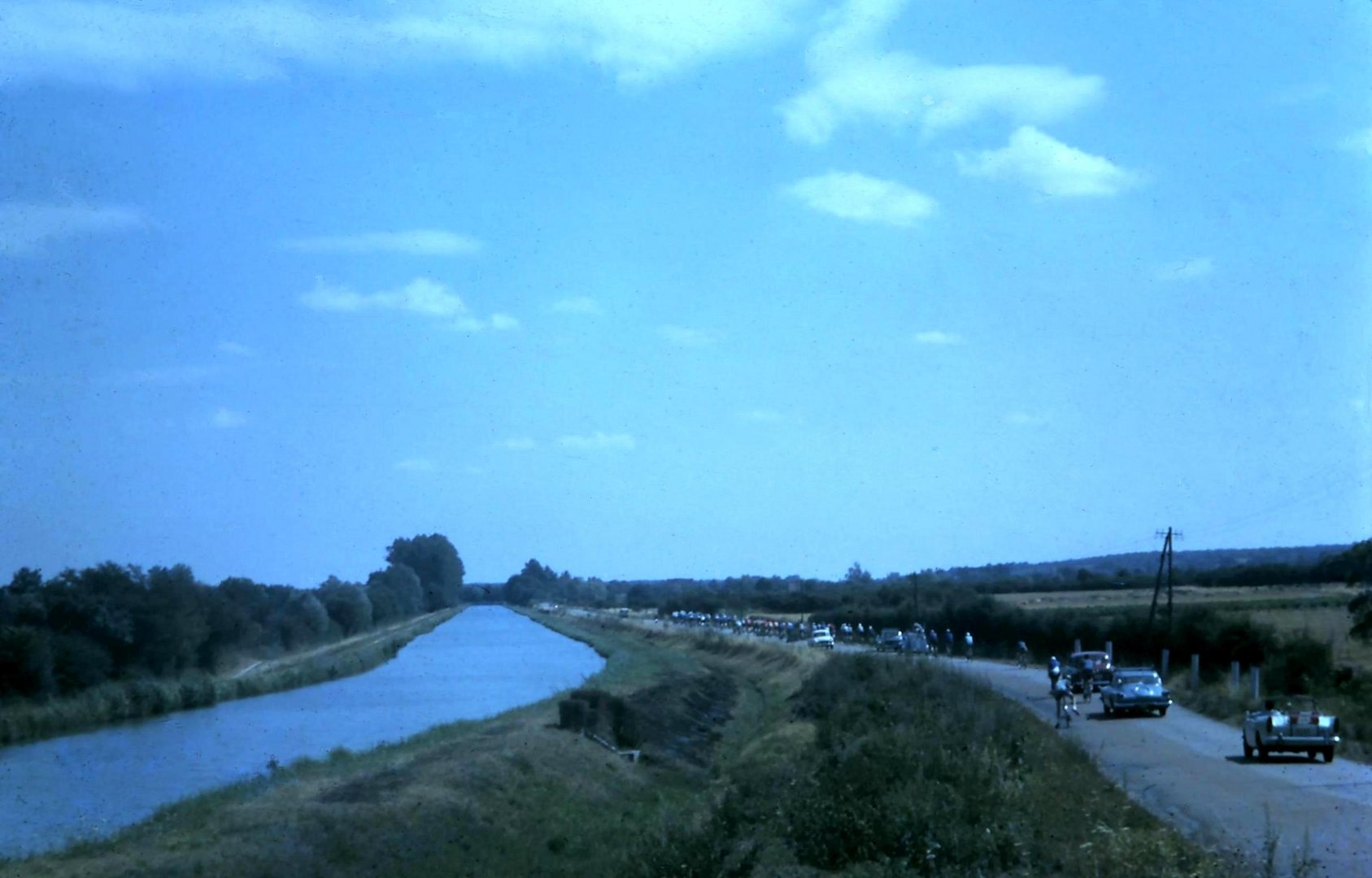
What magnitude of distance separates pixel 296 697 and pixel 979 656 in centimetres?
4421

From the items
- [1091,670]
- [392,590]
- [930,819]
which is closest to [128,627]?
[1091,670]

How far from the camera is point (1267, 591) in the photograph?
10900cm

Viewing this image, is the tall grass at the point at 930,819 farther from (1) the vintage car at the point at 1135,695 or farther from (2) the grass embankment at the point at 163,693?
(2) the grass embankment at the point at 163,693

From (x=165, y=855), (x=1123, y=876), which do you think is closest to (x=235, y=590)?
(x=165, y=855)

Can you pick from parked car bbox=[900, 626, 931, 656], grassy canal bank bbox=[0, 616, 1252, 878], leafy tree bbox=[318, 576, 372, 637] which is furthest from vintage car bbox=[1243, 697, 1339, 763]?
leafy tree bbox=[318, 576, 372, 637]

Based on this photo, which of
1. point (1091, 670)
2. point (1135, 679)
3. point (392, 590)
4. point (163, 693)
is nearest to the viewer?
point (1135, 679)

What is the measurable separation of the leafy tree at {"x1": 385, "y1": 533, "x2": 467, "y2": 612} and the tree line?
77.1 ft

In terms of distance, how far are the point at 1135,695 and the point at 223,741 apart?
1069 inches

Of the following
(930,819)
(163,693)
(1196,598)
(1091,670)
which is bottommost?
(163,693)

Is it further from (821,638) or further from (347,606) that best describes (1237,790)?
(347,606)

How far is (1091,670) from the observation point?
51469 mm

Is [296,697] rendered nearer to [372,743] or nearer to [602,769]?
[372,743]

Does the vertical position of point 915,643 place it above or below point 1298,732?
below

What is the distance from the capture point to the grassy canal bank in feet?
45.2
